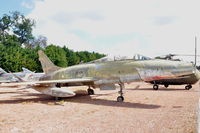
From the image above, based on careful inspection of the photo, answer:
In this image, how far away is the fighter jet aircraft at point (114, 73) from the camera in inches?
458

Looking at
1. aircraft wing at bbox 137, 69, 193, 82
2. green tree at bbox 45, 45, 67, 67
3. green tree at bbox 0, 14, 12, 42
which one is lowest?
aircraft wing at bbox 137, 69, 193, 82

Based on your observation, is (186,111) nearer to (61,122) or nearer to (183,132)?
(183,132)

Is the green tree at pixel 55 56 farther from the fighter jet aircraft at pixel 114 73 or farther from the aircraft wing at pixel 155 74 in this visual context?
the aircraft wing at pixel 155 74

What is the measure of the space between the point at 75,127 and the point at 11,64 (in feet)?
153

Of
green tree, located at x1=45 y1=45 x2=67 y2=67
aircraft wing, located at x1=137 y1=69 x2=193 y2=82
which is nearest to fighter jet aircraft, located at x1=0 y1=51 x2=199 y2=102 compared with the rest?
aircraft wing, located at x1=137 y1=69 x2=193 y2=82

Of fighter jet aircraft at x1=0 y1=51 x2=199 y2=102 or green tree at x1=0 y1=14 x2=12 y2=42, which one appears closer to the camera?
fighter jet aircraft at x1=0 y1=51 x2=199 y2=102

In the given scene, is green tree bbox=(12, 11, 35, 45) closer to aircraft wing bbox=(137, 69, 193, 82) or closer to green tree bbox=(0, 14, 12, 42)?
green tree bbox=(0, 14, 12, 42)

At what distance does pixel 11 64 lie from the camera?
165 ft

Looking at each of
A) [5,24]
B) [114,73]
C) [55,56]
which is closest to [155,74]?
[114,73]

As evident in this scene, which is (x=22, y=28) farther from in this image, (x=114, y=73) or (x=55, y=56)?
(x=114, y=73)

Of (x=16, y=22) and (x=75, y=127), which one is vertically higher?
(x=16, y=22)

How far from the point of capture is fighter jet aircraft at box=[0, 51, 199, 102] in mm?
11645

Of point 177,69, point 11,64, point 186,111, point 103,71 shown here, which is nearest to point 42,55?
point 103,71

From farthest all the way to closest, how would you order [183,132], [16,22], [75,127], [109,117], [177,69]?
[16,22] < [177,69] < [109,117] < [75,127] < [183,132]
